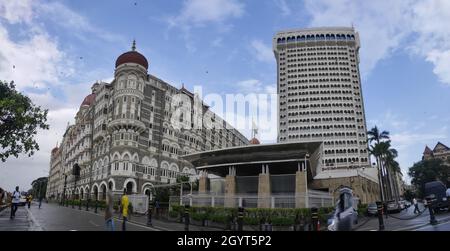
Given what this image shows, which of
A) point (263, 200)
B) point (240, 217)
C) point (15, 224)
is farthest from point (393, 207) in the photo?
point (15, 224)

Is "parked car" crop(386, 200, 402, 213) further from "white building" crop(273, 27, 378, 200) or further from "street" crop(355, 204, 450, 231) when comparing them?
"white building" crop(273, 27, 378, 200)

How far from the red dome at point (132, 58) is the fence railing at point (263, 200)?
30.6m

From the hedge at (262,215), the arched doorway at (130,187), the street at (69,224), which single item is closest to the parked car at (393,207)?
the hedge at (262,215)

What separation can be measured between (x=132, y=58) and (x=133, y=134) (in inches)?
479

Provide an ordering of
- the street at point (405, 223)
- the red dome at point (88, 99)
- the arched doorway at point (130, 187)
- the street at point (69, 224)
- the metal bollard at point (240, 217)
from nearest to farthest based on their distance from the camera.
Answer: the street at point (69, 224), the metal bollard at point (240, 217), the street at point (405, 223), the arched doorway at point (130, 187), the red dome at point (88, 99)

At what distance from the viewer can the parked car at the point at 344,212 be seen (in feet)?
38.6

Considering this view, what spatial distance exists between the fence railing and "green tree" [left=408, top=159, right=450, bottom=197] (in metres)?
34.9

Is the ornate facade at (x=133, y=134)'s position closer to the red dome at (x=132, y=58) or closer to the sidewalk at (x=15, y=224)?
the red dome at (x=132, y=58)

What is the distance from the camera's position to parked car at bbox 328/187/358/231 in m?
11.8

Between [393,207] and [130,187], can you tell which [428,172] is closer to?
[393,207]
